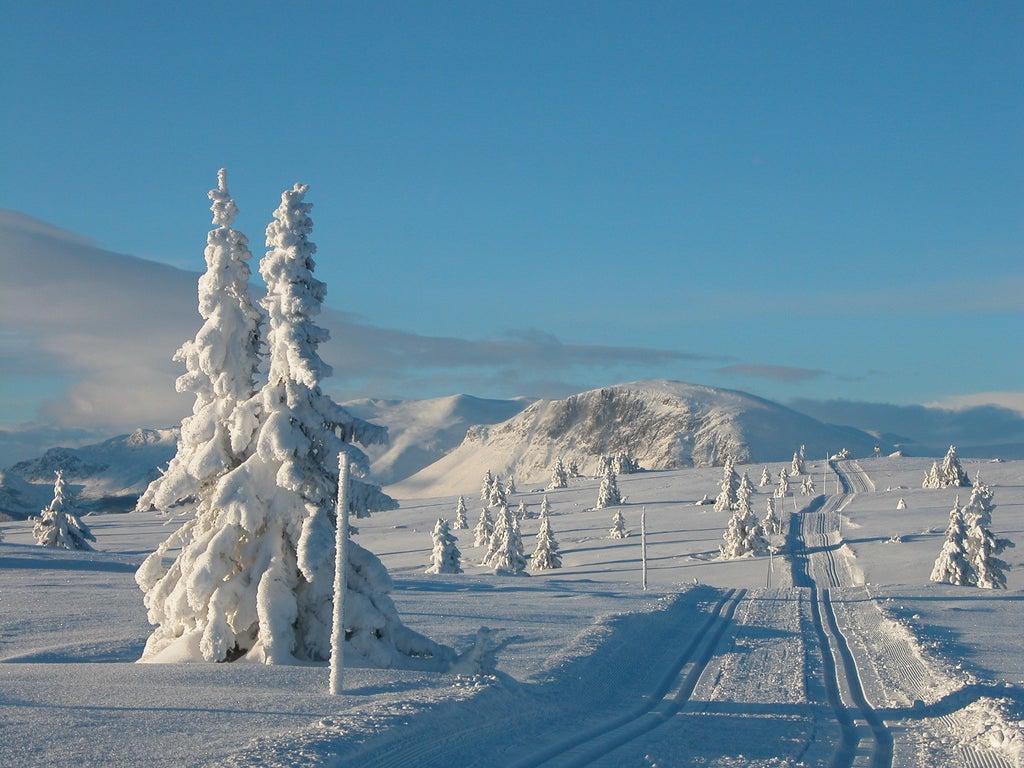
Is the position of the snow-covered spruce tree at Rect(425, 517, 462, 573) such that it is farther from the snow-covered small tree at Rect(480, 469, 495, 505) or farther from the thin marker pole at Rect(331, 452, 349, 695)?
the thin marker pole at Rect(331, 452, 349, 695)

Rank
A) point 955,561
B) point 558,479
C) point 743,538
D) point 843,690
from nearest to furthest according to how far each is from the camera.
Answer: point 843,690, point 955,561, point 743,538, point 558,479

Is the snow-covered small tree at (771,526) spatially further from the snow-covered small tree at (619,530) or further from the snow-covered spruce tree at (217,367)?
the snow-covered spruce tree at (217,367)

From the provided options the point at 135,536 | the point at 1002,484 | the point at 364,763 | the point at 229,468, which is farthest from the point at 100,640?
the point at 1002,484

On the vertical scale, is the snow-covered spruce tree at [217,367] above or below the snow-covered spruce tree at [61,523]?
above

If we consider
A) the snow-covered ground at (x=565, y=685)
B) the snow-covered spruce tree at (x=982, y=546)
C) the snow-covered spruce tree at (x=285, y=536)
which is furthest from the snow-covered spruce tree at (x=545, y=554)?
the snow-covered spruce tree at (x=285, y=536)

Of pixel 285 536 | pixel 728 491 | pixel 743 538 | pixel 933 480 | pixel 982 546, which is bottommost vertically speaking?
pixel 743 538

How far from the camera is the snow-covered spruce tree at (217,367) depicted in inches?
623

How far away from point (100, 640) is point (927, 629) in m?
20.0

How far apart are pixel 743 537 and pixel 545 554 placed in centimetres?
1351

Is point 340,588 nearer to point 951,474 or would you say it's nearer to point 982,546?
point 982,546

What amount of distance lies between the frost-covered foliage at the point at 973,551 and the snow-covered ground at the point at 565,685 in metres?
9.08

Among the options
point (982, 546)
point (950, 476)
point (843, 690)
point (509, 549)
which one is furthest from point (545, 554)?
point (950, 476)

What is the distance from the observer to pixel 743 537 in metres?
60.7

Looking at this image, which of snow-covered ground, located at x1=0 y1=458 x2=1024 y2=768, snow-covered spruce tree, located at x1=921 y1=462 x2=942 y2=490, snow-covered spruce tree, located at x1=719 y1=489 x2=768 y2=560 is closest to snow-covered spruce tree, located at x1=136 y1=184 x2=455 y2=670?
snow-covered ground, located at x1=0 y1=458 x2=1024 y2=768
